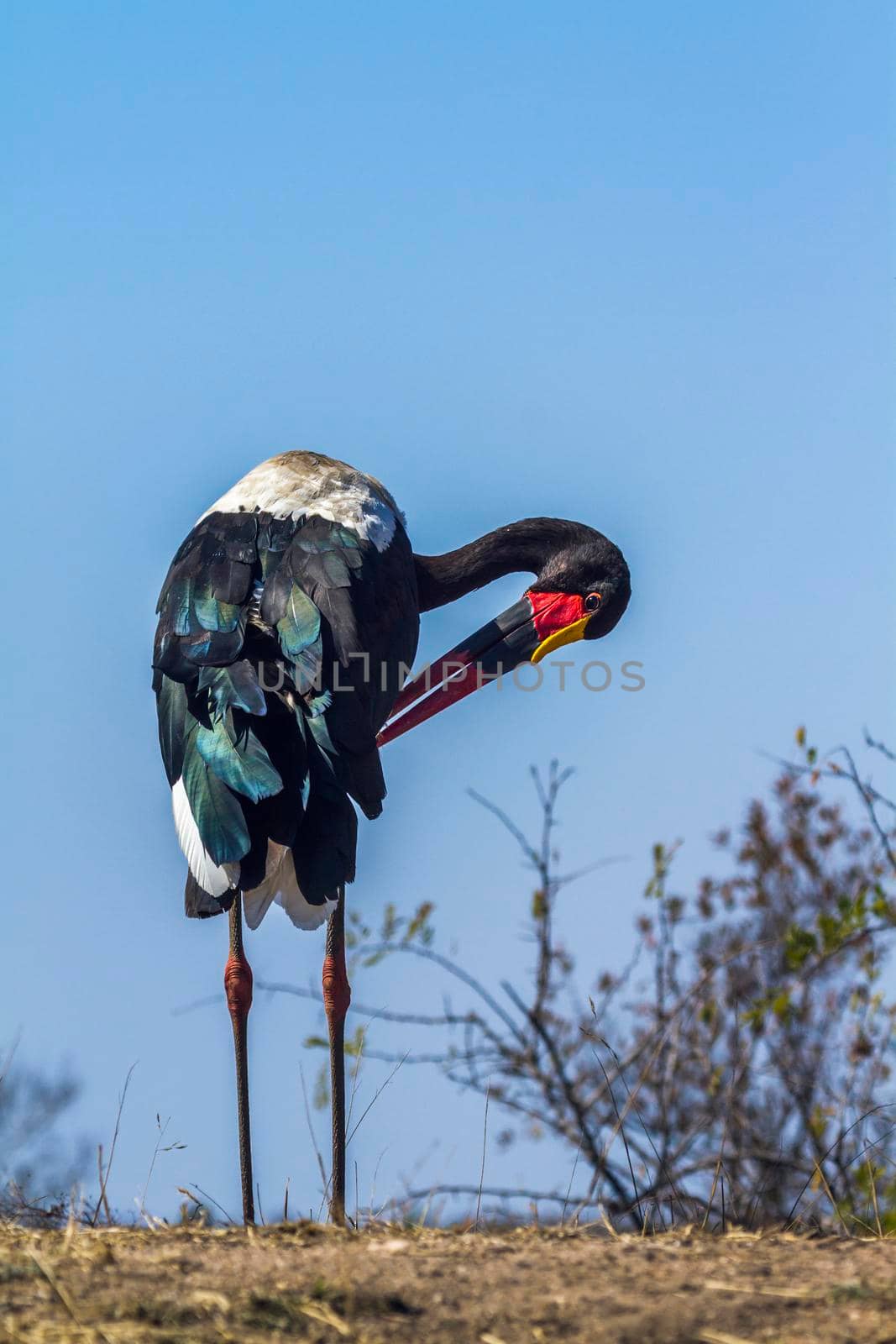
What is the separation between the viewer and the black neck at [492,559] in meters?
6.19

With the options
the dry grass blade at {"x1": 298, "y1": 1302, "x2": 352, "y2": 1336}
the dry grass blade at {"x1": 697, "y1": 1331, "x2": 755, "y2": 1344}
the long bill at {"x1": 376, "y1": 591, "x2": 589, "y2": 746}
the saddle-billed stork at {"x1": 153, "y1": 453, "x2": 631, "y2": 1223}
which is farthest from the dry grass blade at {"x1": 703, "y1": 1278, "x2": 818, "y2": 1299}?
the long bill at {"x1": 376, "y1": 591, "x2": 589, "y2": 746}

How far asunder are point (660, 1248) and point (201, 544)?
2.59m

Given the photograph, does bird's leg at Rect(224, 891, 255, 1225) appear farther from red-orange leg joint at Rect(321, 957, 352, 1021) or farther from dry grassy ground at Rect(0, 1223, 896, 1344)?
dry grassy ground at Rect(0, 1223, 896, 1344)

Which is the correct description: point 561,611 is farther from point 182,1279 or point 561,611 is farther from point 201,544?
point 182,1279

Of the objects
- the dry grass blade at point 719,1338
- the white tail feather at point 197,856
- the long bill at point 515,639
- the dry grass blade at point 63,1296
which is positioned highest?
the long bill at point 515,639

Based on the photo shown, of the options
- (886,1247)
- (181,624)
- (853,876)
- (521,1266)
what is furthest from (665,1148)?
(853,876)

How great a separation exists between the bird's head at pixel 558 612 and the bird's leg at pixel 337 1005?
1498mm

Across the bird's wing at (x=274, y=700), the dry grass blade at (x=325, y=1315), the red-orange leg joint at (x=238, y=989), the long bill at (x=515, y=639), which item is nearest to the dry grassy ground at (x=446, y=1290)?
the dry grass blade at (x=325, y=1315)

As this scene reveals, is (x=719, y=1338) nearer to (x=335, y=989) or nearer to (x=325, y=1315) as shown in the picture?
(x=325, y=1315)

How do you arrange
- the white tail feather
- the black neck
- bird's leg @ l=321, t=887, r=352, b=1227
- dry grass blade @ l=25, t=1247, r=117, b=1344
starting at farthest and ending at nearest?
the black neck
bird's leg @ l=321, t=887, r=352, b=1227
the white tail feather
dry grass blade @ l=25, t=1247, r=117, b=1344

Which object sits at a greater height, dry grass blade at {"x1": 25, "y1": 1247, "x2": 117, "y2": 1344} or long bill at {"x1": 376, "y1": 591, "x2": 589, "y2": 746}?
long bill at {"x1": 376, "y1": 591, "x2": 589, "y2": 746}

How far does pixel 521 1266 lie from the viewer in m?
3.08

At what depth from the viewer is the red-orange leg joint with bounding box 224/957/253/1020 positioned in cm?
486

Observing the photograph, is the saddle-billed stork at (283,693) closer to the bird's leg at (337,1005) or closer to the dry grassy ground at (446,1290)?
the bird's leg at (337,1005)
